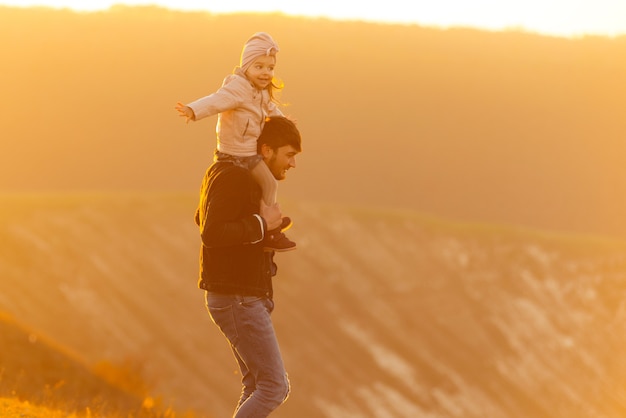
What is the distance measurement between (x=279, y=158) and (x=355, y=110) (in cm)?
12600

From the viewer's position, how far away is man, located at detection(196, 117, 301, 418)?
7.55 metres

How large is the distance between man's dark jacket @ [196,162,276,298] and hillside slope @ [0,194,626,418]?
57076 millimetres

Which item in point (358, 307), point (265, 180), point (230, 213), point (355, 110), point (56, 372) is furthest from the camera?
point (355, 110)

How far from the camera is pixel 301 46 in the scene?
139 m

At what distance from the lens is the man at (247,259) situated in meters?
7.55

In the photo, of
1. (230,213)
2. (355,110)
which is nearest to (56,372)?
(230,213)

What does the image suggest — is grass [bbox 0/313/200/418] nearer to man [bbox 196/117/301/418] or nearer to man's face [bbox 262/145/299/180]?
man [bbox 196/117/301/418]

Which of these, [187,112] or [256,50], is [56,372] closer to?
[256,50]

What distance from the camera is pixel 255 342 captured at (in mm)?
7770

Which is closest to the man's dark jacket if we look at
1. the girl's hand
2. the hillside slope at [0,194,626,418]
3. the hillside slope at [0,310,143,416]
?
the girl's hand

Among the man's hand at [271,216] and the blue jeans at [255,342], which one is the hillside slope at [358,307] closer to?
the blue jeans at [255,342]

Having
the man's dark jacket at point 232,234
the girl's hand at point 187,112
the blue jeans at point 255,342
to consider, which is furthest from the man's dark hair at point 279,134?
the blue jeans at point 255,342

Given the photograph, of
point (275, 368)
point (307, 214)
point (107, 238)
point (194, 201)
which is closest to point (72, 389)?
point (275, 368)

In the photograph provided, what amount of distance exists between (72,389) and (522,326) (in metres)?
72.9
